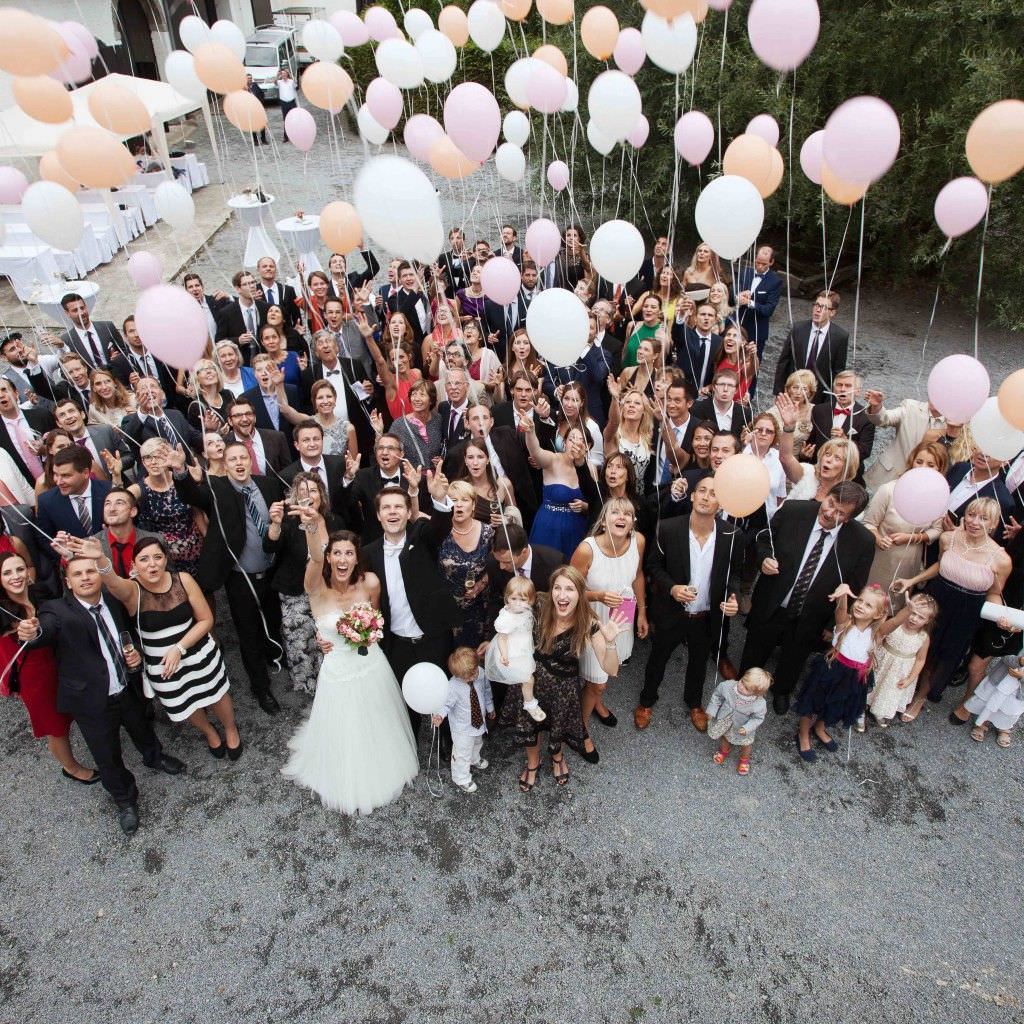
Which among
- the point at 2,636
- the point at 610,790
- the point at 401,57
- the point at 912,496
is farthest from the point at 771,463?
the point at 401,57

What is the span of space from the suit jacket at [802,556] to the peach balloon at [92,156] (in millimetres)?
4854

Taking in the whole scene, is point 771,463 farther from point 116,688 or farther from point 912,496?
point 116,688

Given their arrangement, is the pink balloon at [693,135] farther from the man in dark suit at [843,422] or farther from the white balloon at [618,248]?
the man in dark suit at [843,422]

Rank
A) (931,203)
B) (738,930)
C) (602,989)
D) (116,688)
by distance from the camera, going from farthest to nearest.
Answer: (931,203) → (116,688) → (738,930) → (602,989)

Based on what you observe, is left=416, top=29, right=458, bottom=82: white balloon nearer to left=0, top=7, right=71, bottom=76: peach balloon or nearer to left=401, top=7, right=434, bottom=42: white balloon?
left=401, top=7, right=434, bottom=42: white balloon

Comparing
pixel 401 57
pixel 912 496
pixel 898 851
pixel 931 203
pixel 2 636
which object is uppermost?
pixel 401 57

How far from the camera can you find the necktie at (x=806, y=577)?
4184 millimetres

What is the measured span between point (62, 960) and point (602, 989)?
255 centimetres

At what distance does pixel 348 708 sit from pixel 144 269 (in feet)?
13.4

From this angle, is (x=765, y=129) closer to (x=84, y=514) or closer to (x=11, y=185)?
(x=84, y=514)

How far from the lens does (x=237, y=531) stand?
431 centimetres

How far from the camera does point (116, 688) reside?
3822mm

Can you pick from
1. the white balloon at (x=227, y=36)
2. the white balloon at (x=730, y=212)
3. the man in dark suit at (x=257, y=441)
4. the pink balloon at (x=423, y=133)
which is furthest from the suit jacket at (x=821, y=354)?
the white balloon at (x=227, y=36)

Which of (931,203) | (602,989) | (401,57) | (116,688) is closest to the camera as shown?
(602,989)
